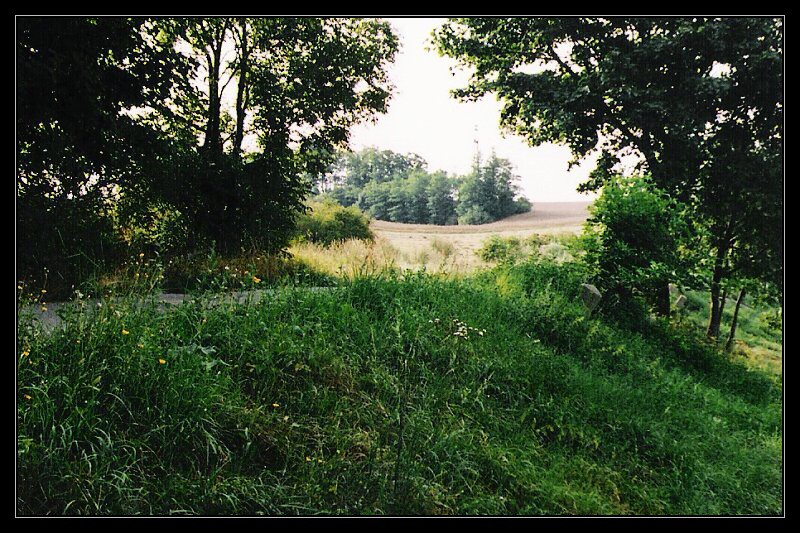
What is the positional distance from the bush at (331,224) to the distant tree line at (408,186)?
0.31 feet

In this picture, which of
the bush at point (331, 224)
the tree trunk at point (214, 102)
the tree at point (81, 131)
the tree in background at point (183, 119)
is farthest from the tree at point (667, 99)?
the tree at point (81, 131)

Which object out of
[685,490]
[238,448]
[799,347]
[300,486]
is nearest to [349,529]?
[300,486]

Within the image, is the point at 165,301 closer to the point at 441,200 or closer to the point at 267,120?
the point at 267,120

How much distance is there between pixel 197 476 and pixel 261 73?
366 cm

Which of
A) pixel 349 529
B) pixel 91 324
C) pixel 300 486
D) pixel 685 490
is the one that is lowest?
pixel 685 490

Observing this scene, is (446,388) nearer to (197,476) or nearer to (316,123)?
(197,476)

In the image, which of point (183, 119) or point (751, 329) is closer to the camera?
point (183, 119)

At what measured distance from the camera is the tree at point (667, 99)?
4.28 m

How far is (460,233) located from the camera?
471 centimetres

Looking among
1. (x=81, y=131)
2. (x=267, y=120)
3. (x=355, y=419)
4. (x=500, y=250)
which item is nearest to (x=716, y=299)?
(x=500, y=250)

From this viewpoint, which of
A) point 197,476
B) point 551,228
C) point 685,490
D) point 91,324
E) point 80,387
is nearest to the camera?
point 197,476

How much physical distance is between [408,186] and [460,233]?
80cm

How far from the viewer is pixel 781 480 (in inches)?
107

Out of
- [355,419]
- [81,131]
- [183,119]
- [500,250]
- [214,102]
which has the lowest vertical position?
[355,419]
